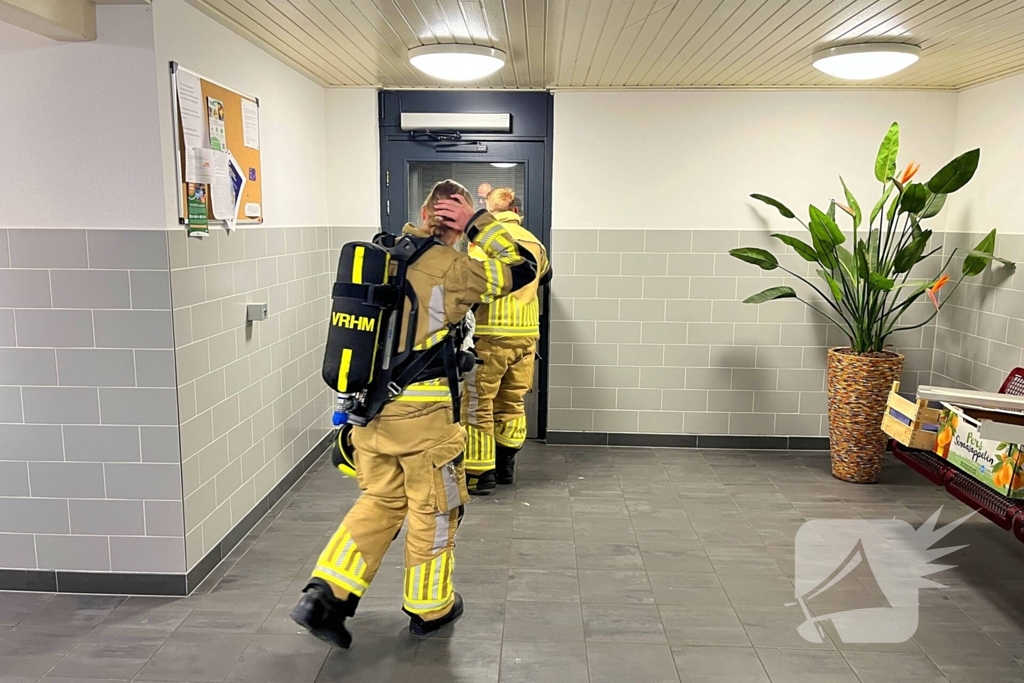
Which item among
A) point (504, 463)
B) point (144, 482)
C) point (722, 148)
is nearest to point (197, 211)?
point (144, 482)

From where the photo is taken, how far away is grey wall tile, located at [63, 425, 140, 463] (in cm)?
295

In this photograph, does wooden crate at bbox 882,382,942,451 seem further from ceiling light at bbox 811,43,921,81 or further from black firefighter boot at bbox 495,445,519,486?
black firefighter boot at bbox 495,445,519,486

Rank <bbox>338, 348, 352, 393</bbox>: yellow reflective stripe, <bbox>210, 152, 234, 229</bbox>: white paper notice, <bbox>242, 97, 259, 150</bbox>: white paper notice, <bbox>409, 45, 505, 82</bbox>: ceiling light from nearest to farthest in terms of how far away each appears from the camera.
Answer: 1. <bbox>338, 348, 352, 393</bbox>: yellow reflective stripe
2. <bbox>210, 152, 234, 229</bbox>: white paper notice
3. <bbox>242, 97, 259, 150</bbox>: white paper notice
4. <bbox>409, 45, 505, 82</bbox>: ceiling light

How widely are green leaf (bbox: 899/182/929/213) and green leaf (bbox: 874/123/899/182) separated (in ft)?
0.56

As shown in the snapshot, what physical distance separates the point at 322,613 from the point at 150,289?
1.35 meters

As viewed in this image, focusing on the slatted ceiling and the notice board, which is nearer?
the notice board

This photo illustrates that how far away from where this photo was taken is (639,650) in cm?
271

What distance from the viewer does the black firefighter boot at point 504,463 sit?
4402mm

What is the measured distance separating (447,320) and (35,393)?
1663 millimetres

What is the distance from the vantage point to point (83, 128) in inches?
109

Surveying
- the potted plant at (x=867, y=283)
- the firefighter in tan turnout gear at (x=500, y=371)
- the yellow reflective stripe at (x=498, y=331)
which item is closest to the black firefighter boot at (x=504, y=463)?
the firefighter in tan turnout gear at (x=500, y=371)

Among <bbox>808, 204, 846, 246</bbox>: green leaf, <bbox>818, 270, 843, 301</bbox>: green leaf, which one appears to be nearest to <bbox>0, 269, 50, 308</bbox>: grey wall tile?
<bbox>808, 204, 846, 246</bbox>: green leaf

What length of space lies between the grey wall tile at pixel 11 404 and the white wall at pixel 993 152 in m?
4.90

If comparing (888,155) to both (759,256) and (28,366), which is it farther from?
(28,366)
